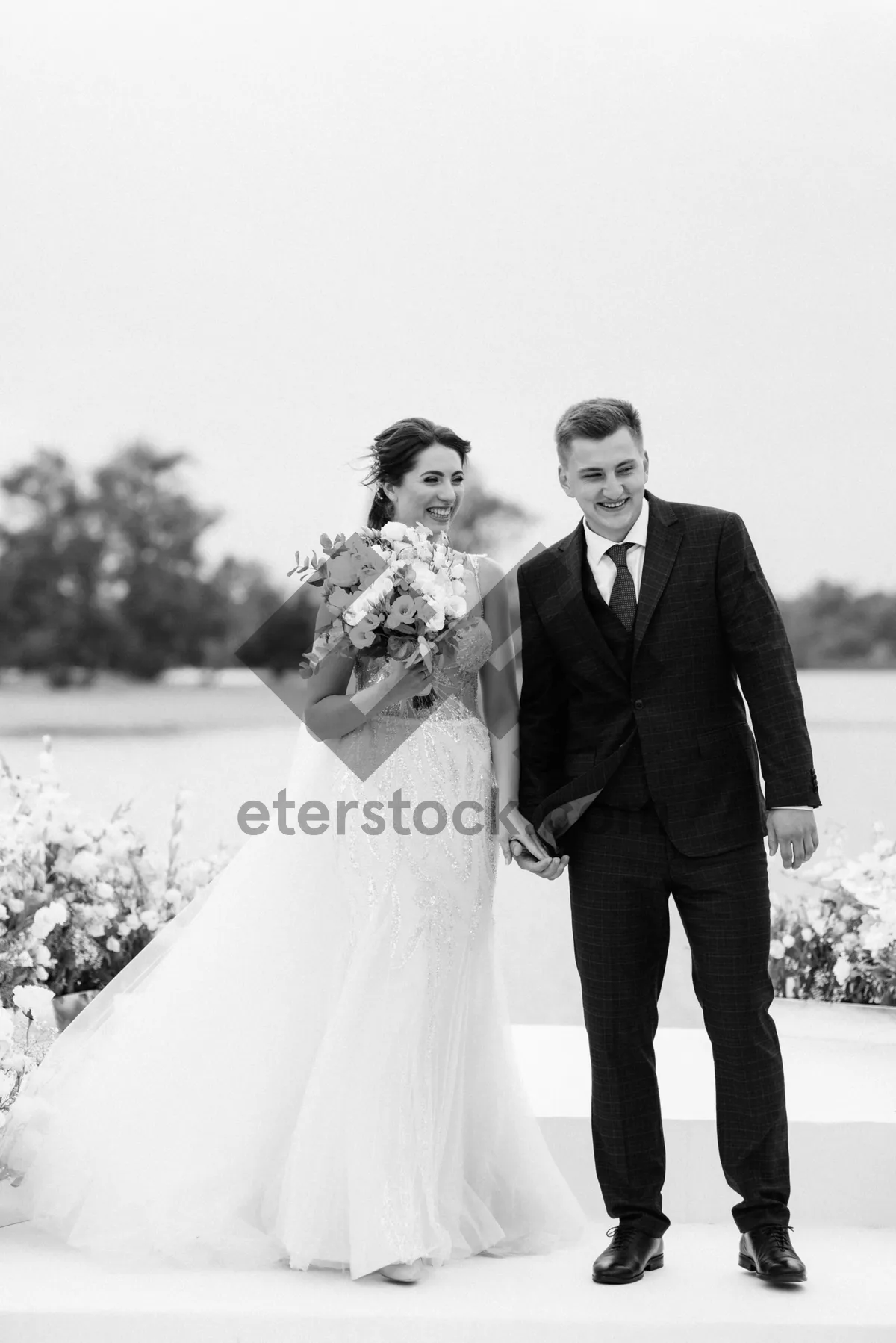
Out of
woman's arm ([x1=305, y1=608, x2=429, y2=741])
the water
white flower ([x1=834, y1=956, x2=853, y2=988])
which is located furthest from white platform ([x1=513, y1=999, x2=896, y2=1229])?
the water

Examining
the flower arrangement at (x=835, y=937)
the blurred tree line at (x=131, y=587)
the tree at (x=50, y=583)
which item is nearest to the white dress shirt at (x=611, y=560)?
the flower arrangement at (x=835, y=937)

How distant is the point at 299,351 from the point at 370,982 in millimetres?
6769

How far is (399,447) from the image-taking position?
241 centimetres

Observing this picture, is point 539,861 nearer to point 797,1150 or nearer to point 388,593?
point 388,593

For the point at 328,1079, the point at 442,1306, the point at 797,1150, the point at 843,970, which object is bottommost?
the point at 442,1306

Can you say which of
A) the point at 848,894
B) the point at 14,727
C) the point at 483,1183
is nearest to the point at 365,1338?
the point at 483,1183

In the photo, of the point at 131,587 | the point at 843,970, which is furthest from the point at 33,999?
the point at 131,587

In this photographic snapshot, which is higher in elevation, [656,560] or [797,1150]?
[656,560]

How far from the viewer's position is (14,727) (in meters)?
7.50

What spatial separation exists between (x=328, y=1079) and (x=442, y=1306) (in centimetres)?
41

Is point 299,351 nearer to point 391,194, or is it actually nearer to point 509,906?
point 391,194

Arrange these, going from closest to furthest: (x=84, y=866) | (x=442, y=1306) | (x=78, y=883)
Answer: (x=442, y=1306) < (x=84, y=866) < (x=78, y=883)

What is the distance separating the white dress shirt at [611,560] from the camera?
2.20 m

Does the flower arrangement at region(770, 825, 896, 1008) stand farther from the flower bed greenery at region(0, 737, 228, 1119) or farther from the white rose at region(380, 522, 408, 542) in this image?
the white rose at region(380, 522, 408, 542)
